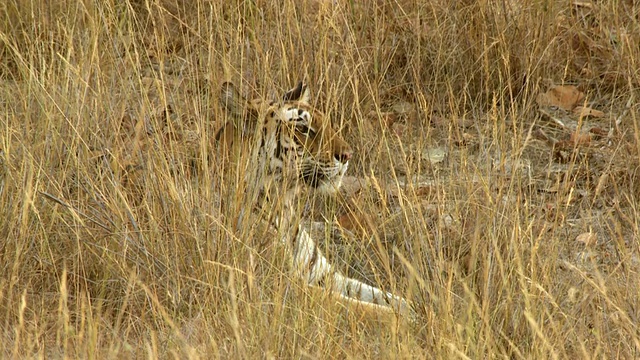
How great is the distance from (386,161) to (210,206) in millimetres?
1207

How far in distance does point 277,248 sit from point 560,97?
7.47ft

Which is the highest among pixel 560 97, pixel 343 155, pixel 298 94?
pixel 298 94

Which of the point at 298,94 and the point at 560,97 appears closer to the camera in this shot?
the point at 298,94

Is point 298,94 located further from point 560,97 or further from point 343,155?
point 560,97

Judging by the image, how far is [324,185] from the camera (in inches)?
145

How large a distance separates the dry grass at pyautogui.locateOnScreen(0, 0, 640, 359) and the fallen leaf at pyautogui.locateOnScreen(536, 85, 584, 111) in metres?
0.10

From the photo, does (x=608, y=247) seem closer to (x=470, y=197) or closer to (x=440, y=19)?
(x=470, y=197)

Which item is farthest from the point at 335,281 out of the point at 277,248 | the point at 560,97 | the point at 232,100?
the point at 560,97

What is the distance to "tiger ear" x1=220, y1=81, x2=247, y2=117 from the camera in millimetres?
3318

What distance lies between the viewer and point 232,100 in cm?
334

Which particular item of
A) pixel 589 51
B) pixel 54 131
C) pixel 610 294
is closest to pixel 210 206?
pixel 54 131

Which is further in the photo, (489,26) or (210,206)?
(489,26)

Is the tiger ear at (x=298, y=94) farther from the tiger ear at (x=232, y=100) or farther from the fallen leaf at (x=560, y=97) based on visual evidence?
the fallen leaf at (x=560, y=97)

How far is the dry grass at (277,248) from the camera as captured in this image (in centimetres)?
249
